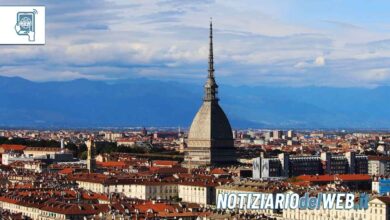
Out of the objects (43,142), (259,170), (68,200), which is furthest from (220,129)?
(68,200)

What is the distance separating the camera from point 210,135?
123625mm

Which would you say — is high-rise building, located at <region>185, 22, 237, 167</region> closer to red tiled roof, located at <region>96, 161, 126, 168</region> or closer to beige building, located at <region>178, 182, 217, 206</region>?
red tiled roof, located at <region>96, 161, 126, 168</region>

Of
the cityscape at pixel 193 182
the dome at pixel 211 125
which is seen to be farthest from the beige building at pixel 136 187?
the dome at pixel 211 125

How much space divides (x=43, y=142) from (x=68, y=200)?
307 feet

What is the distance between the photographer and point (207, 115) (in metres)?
125

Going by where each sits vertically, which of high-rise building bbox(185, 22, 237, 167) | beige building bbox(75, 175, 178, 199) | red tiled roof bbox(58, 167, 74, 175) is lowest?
beige building bbox(75, 175, 178, 199)

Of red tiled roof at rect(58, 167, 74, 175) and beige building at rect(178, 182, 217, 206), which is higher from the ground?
red tiled roof at rect(58, 167, 74, 175)

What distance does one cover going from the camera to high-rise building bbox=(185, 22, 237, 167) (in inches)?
4852

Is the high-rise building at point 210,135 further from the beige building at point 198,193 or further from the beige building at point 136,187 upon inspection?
the beige building at point 198,193

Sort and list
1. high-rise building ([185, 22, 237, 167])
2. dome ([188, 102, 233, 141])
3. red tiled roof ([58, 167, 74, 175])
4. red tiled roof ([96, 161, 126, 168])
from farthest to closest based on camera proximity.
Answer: dome ([188, 102, 233, 141]) < high-rise building ([185, 22, 237, 167]) < red tiled roof ([96, 161, 126, 168]) < red tiled roof ([58, 167, 74, 175])

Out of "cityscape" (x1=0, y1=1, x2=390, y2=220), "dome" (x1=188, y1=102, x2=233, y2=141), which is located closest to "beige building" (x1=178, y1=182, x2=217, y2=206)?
"cityscape" (x1=0, y1=1, x2=390, y2=220)

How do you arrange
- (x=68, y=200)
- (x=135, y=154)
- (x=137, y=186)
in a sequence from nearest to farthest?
(x=68, y=200) < (x=137, y=186) < (x=135, y=154)

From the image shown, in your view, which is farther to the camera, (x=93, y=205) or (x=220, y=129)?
(x=220, y=129)

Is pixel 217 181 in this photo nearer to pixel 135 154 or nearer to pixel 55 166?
pixel 55 166
